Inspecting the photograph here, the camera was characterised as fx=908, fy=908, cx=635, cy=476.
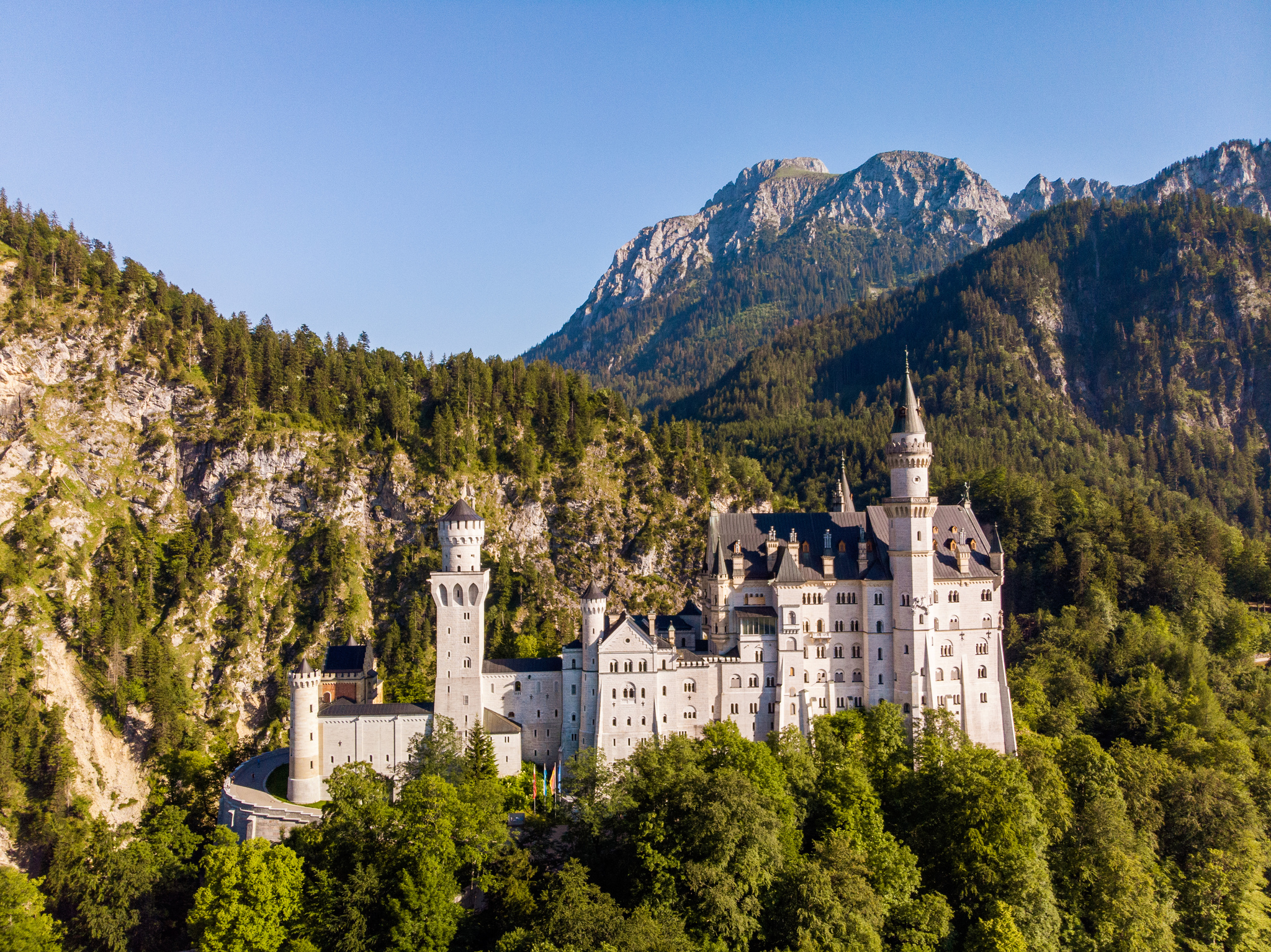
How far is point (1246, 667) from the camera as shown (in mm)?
91500

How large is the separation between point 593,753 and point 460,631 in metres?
13.8

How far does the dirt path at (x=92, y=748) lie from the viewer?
3484 inches

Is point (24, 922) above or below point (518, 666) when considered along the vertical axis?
below

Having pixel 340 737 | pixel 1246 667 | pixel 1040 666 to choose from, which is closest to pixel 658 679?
pixel 340 737

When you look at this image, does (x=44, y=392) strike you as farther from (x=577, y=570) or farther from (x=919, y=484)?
(x=919, y=484)

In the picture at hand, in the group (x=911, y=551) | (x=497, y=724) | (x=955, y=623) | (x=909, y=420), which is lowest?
(x=497, y=724)

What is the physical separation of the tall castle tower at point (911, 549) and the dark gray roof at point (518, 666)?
88.2 feet

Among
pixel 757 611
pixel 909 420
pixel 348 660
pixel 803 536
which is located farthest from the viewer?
pixel 803 536

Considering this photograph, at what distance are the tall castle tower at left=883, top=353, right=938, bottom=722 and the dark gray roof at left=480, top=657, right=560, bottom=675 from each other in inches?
1058

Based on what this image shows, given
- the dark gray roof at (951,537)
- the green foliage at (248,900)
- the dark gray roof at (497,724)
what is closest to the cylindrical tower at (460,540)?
the dark gray roof at (497,724)

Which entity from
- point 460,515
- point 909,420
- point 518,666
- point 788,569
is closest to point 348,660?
point 518,666

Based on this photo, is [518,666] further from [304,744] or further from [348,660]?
[304,744]

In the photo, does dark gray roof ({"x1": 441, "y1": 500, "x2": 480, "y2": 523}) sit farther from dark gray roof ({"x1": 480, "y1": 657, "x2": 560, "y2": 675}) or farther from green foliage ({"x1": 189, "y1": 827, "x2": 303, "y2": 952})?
green foliage ({"x1": 189, "y1": 827, "x2": 303, "y2": 952})

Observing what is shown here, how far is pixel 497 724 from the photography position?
65875 mm
